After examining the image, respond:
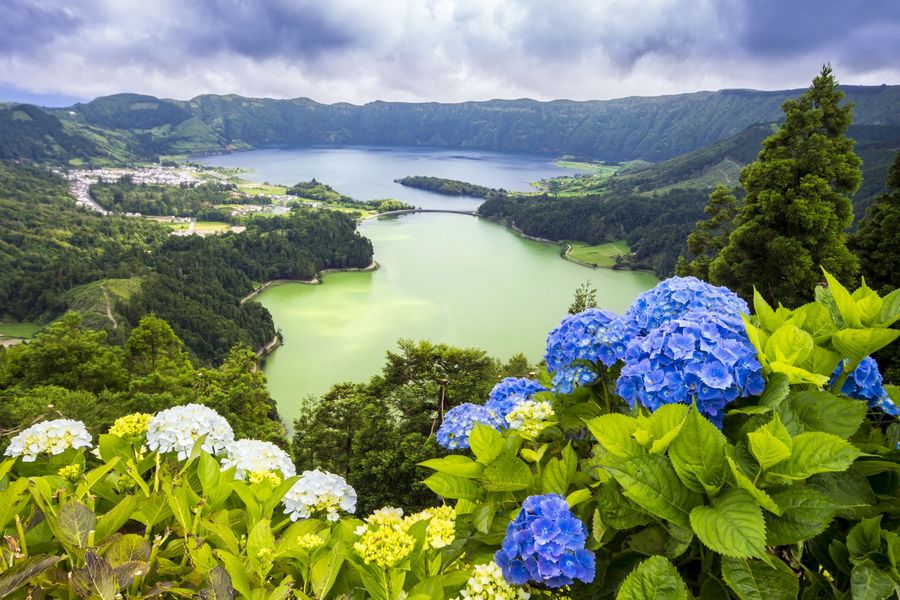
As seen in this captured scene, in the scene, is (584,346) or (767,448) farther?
(584,346)

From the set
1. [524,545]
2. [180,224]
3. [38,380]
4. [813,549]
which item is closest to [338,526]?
[524,545]

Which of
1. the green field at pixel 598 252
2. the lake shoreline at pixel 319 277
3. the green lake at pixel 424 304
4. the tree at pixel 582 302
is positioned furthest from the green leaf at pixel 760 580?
the green field at pixel 598 252

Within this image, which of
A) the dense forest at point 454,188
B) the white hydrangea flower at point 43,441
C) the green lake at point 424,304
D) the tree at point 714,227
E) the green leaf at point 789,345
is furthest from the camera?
the dense forest at point 454,188

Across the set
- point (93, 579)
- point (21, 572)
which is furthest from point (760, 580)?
point (21, 572)

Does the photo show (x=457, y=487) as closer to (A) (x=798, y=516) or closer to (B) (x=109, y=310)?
(A) (x=798, y=516)

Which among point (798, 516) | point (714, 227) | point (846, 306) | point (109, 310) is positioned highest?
point (846, 306)

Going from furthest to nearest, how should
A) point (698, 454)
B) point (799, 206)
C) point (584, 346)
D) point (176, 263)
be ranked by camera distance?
point (176, 263)
point (799, 206)
point (584, 346)
point (698, 454)

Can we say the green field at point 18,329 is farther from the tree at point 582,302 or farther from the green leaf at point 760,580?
the green leaf at point 760,580
